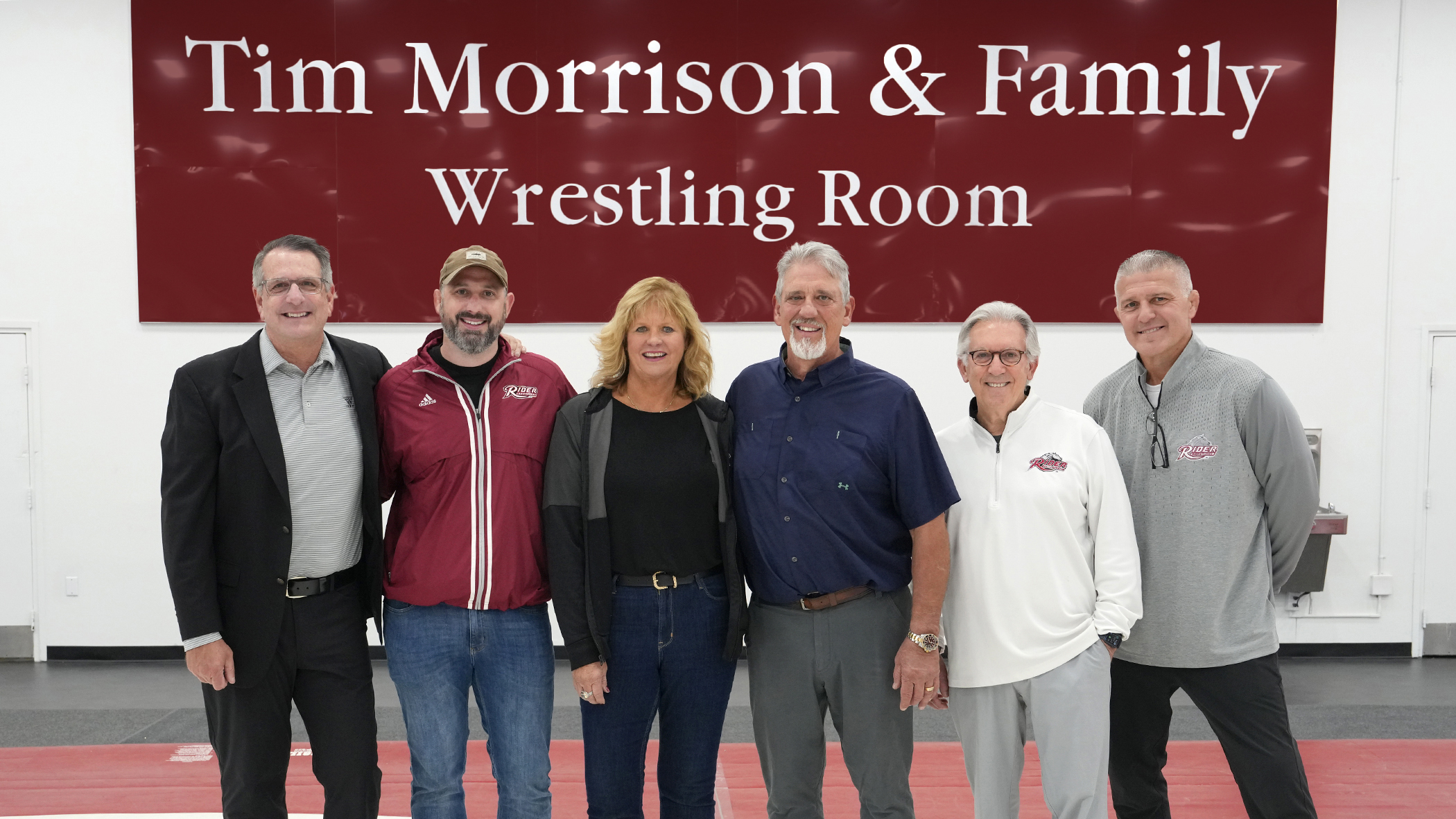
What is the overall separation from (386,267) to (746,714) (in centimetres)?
294


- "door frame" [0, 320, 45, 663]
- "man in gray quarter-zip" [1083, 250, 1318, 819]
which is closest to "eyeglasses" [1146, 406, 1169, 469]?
"man in gray quarter-zip" [1083, 250, 1318, 819]

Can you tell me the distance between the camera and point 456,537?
238cm

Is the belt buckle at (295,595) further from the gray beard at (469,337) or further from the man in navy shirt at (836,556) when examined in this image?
the man in navy shirt at (836,556)

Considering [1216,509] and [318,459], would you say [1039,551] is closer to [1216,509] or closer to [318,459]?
[1216,509]

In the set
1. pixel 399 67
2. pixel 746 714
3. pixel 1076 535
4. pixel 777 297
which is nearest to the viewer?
pixel 1076 535

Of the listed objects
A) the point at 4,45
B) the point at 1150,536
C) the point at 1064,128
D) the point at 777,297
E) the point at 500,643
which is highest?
the point at 4,45

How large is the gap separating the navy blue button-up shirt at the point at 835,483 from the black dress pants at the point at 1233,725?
0.78 meters

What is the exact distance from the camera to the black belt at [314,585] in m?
2.42

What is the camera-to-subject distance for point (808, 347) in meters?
2.42

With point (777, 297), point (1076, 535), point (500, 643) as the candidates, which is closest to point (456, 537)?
point (500, 643)

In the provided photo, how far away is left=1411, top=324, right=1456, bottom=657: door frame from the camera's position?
538cm

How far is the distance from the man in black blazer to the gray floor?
1.87 m

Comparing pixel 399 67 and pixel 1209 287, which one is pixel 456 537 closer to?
pixel 399 67

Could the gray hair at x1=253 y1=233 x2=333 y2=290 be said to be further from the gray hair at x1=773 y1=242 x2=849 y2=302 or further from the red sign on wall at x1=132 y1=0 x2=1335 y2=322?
the red sign on wall at x1=132 y1=0 x2=1335 y2=322
